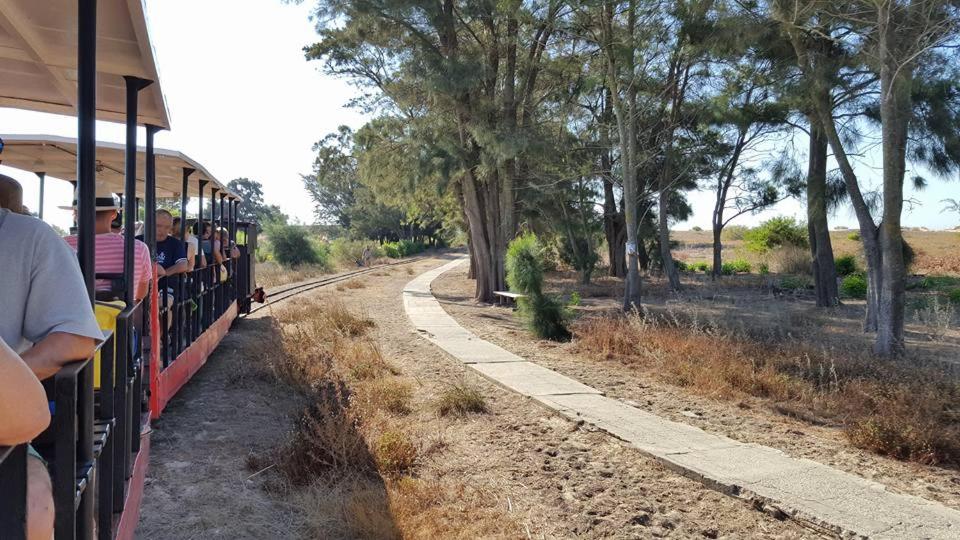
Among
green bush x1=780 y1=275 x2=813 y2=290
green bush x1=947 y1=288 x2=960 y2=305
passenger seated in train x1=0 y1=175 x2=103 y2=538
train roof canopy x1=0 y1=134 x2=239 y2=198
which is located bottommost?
green bush x1=947 y1=288 x2=960 y2=305

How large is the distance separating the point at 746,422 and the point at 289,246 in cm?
3922

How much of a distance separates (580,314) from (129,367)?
13.8 metres

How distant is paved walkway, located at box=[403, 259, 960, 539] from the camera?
4395mm

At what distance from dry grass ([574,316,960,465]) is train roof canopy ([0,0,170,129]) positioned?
20.1 ft

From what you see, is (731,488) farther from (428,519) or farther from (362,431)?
(362,431)

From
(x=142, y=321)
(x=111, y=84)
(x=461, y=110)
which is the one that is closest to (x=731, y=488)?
(x=142, y=321)

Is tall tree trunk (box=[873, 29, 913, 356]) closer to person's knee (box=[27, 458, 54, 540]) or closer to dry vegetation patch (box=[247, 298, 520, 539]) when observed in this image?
dry vegetation patch (box=[247, 298, 520, 539])

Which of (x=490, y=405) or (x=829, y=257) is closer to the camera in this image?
(x=490, y=405)

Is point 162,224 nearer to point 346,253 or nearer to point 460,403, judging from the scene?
point 460,403

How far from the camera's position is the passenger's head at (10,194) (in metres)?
2.51

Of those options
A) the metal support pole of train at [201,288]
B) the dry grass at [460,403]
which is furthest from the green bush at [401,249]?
the dry grass at [460,403]

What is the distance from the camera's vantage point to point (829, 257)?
18.5 meters

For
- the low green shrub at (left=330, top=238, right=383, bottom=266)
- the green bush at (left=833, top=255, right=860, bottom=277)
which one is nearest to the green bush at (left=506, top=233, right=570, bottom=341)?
the green bush at (left=833, top=255, right=860, bottom=277)

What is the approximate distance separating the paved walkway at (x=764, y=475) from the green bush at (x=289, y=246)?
3644cm
